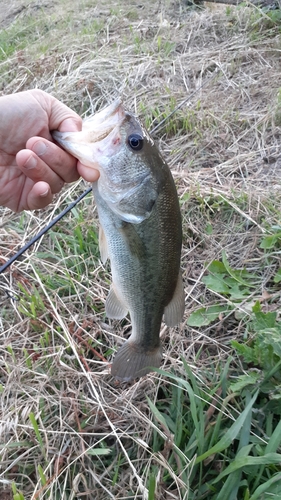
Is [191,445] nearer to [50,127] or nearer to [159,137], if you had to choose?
[50,127]

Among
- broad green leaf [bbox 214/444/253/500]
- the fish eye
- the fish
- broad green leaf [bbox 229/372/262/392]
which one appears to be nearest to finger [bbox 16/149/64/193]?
the fish

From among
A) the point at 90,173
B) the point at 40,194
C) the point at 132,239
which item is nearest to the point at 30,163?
the point at 40,194

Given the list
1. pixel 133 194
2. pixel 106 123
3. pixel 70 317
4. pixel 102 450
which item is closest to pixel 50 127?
pixel 106 123

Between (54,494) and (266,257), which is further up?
(54,494)

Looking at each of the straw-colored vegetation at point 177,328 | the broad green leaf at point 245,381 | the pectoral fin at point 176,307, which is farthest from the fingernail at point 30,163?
the broad green leaf at point 245,381

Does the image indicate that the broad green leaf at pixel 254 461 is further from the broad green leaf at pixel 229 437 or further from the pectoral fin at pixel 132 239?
the pectoral fin at pixel 132 239

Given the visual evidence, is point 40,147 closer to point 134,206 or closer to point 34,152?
point 34,152
